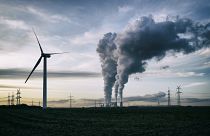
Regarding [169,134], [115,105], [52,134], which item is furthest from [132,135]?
[115,105]

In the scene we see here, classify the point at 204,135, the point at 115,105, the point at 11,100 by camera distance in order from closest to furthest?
the point at 204,135 → the point at 115,105 → the point at 11,100

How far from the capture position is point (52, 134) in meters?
33.4

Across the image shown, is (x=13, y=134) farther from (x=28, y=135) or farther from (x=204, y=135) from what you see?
(x=204, y=135)

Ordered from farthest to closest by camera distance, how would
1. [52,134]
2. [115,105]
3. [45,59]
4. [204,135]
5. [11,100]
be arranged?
→ [11,100] < [115,105] < [45,59] < [52,134] < [204,135]

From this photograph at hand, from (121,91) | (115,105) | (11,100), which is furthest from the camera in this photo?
(11,100)

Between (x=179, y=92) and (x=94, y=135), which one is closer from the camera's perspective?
(x=94, y=135)

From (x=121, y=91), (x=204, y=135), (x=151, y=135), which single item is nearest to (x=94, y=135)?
(x=151, y=135)

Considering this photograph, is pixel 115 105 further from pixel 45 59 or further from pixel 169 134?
Result: pixel 169 134

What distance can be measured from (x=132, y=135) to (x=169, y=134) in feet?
13.4

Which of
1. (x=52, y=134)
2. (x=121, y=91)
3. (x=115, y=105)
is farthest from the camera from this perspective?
(x=115, y=105)

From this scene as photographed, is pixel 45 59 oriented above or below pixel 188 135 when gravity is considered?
above

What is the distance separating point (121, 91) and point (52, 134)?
86.8 meters

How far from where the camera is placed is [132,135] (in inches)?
1293

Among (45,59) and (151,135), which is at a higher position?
(45,59)
